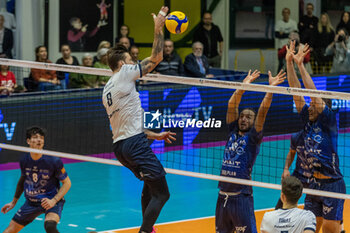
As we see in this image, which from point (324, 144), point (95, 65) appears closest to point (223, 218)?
point (324, 144)

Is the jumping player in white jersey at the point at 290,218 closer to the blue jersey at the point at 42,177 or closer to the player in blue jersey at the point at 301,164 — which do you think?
the player in blue jersey at the point at 301,164

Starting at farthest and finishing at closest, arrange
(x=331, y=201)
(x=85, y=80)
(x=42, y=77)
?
(x=85, y=80) → (x=42, y=77) → (x=331, y=201)

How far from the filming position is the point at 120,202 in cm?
1318

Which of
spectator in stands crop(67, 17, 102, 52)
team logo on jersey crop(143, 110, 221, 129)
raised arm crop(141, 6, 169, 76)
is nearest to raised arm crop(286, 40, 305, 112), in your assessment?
raised arm crop(141, 6, 169, 76)

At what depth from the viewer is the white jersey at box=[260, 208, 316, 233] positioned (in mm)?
7168

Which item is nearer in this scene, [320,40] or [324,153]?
[324,153]

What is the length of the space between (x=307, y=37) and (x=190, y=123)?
227 inches

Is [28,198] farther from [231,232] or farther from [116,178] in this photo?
[116,178]

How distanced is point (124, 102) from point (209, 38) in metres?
12.3

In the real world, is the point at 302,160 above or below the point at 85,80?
below

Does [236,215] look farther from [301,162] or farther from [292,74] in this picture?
[292,74]

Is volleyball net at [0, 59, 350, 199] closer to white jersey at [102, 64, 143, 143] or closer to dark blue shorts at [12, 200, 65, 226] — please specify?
dark blue shorts at [12, 200, 65, 226]

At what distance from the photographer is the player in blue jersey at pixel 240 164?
29.4ft

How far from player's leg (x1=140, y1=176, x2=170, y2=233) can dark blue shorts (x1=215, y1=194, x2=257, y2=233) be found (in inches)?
31.0
